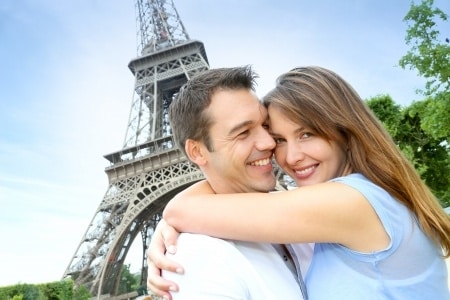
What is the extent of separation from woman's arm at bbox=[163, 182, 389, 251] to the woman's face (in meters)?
0.43

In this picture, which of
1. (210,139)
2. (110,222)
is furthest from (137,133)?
(210,139)

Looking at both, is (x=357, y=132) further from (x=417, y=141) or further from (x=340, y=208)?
(x=417, y=141)

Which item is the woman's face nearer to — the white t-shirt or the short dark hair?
the short dark hair

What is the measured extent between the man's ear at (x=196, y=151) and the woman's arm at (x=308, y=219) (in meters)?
0.56

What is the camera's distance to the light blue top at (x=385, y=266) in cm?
169

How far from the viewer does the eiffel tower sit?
838 inches

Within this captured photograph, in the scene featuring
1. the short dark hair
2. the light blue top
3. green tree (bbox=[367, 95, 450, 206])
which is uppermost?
green tree (bbox=[367, 95, 450, 206])

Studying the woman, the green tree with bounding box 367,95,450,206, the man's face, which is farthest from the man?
the green tree with bounding box 367,95,450,206

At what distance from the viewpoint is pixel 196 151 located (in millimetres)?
2352

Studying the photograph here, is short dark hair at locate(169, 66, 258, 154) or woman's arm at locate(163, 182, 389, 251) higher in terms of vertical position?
short dark hair at locate(169, 66, 258, 154)

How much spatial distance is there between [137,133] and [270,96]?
78.8 ft

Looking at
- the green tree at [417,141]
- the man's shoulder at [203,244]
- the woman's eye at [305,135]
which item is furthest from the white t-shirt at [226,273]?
the green tree at [417,141]

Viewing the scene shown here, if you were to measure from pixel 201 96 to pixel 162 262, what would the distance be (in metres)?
0.82

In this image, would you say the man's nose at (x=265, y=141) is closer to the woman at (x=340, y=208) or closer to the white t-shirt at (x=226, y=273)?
the woman at (x=340, y=208)
